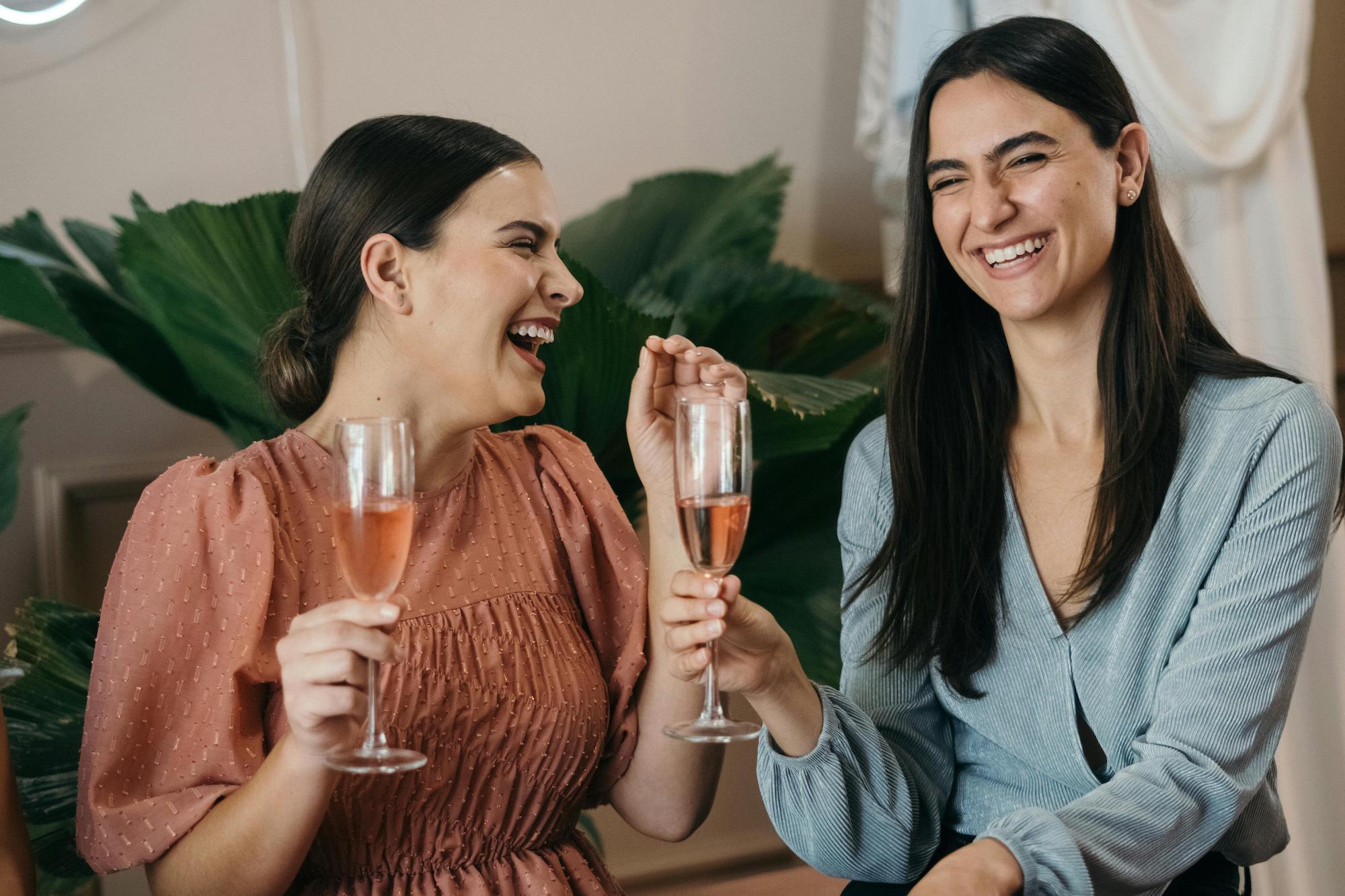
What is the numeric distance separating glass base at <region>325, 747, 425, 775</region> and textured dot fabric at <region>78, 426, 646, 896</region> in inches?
10.2

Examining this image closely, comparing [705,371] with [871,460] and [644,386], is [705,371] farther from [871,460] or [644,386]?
[871,460]

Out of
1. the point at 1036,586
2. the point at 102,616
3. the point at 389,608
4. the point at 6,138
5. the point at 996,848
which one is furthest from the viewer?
the point at 6,138

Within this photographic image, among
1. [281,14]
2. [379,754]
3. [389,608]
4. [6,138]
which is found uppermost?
[281,14]

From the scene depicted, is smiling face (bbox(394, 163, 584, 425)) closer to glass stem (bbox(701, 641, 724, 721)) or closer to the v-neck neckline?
glass stem (bbox(701, 641, 724, 721))

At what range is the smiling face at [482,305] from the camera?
1.47 meters

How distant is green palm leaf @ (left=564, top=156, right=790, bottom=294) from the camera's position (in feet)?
8.23

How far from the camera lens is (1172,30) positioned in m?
2.47

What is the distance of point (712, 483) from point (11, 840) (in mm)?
775

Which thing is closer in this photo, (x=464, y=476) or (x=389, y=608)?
(x=389, y=608)

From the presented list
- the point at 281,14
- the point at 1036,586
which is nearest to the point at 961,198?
the point at 1036,586

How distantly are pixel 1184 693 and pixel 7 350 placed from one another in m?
2.12

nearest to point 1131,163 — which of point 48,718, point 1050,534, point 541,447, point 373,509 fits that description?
point 1050,534

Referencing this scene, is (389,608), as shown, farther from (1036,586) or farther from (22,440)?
(22,440)

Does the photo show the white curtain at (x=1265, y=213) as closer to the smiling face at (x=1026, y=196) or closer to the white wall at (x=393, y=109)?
the white wall at (x=393, y=109)
